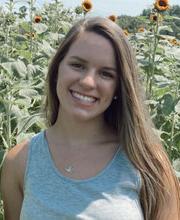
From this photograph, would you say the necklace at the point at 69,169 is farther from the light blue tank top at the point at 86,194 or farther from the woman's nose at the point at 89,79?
the woman's nose at the point at 89,79

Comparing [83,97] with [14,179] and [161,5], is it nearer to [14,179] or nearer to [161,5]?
[14,179]

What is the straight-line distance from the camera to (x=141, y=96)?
1752 mm

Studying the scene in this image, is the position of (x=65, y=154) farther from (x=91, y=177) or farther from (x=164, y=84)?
(x=164, y=84)

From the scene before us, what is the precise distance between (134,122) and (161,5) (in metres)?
2.49

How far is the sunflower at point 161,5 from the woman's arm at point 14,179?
2458 millimetres

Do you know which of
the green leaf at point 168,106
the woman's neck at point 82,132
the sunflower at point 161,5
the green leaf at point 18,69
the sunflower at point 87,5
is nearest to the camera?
the woman's neck at point 82,132

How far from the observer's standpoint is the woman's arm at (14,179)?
178cm

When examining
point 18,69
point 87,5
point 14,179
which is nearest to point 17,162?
point 14,179

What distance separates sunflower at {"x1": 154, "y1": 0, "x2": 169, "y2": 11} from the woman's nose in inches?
99.2

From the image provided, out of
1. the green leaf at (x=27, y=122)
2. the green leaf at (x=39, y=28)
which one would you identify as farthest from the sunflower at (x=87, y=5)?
the green leaf at (x=27, y=122)

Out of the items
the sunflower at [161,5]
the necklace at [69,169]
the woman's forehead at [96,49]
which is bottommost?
the necklace at [69,169]

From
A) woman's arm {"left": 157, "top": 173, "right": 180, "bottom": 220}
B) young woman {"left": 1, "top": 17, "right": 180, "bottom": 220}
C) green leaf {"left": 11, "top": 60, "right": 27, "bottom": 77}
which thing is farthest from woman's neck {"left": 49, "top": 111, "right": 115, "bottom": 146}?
green leaf {"left": 11, "top": 60, "right": 27, "bottom": 77}

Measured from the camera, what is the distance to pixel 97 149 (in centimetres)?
174

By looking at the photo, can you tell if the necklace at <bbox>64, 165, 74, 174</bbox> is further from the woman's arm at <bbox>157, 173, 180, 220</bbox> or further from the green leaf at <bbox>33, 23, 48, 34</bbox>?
the green leaf at <bbox>33, 23, 48, 34</bbox>
